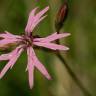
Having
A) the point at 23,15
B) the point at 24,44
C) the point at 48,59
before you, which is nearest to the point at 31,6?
the point at 23,15

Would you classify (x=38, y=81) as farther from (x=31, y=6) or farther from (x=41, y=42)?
(x=41, y=42)

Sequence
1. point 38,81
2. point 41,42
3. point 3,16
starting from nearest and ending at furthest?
point 41,42 → point 38,81 → point 3,16

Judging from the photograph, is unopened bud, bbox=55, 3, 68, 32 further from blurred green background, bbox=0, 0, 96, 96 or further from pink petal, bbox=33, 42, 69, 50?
blurred green background, bbox=0, 0, 96, 96

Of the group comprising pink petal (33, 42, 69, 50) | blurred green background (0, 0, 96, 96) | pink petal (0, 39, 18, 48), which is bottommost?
blurred green background (0, 0, 96, 96)

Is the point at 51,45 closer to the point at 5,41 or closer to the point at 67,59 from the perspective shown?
the point at 5,41

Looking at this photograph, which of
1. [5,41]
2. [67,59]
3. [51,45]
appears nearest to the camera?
[51,45]

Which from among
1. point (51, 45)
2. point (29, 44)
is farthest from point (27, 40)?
point (51, 45)

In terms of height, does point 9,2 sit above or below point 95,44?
above

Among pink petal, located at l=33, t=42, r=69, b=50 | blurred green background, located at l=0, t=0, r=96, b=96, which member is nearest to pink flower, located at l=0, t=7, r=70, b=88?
pink petal, located at l=33, t=42, r=69, b=50

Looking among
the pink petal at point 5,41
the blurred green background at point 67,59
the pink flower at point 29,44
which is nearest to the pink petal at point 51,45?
the pink flower at point 29,44
